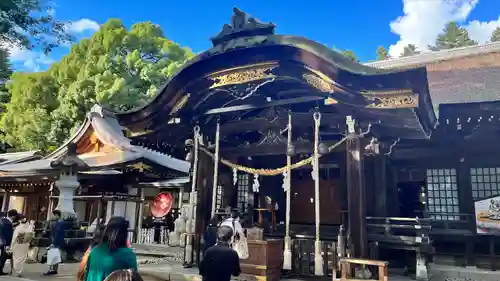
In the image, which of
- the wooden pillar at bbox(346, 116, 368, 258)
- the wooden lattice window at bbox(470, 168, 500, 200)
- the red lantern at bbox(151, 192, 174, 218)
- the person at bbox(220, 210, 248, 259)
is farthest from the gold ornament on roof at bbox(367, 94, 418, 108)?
the red lantern at bbox(151, 192, 174, 218)

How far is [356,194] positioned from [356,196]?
5 centimetres

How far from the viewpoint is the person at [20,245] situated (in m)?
9.92

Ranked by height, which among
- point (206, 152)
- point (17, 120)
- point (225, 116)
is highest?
point (17, 120)

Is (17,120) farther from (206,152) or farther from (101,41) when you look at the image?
(206,152)

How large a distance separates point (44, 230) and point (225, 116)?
9.13 meters

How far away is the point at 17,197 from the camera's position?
2500 centimetres

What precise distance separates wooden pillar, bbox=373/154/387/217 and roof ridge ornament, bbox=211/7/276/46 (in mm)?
4689

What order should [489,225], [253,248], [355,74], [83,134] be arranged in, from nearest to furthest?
[355,74] < [253,248] < [489,225] < [83,134]

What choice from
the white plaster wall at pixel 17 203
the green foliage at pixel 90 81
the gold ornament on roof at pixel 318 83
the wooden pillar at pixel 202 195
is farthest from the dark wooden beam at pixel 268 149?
the white plaster wall at pixel 17 203

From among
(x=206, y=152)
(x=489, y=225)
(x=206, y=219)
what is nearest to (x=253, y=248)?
(x=206, y=219)

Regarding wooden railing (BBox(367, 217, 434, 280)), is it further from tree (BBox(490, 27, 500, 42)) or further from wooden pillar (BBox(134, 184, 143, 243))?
tree (BBox(490, 27, 500, 42))

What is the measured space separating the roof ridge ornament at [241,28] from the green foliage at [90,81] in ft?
63.1

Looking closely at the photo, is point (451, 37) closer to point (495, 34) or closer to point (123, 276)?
point (495, 34)

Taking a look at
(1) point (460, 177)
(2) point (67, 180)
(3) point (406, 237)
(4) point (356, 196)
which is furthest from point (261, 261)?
(2) point (67, 180)
